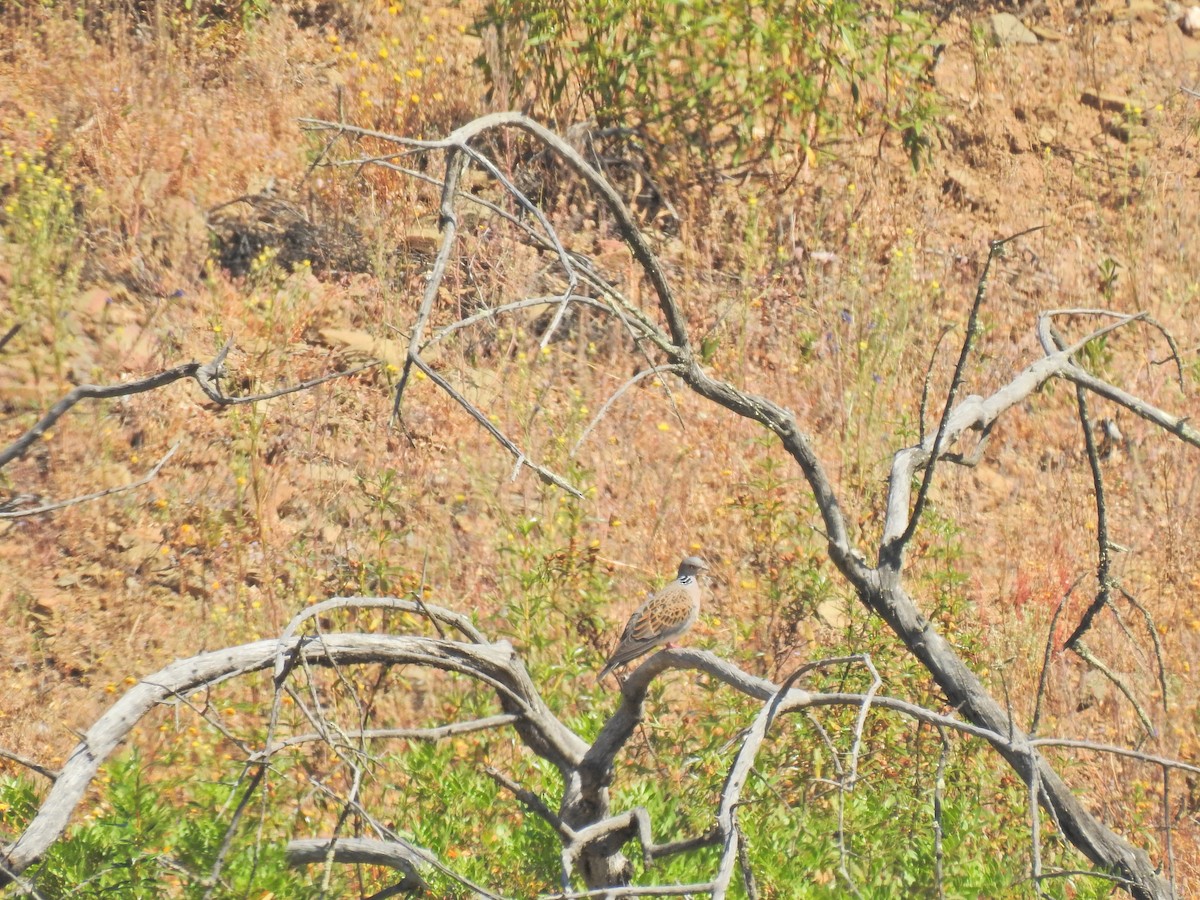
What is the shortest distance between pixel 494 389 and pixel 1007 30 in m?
5.98

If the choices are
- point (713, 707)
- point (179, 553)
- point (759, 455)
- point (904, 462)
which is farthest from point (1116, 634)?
point (179, 553)

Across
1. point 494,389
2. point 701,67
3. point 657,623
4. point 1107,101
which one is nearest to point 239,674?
point 657,623

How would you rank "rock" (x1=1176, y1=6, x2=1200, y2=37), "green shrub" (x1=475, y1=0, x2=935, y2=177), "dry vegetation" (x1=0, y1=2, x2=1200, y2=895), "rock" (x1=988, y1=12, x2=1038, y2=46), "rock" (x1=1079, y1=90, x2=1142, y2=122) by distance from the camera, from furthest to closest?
"rock" (x1=1176, y1=6, x2=1200, y2=37) < "rock" (x1=988, y1=12, x2=1038, y2=46) < "rock" (x1=1079, y1=90, x2=1142, y2=122) < "green shrub" (x1=475, y1=0, x2=935, y2=177) < "dry vegetation" (x1=0, y1=2, x2=1200, y2=895)

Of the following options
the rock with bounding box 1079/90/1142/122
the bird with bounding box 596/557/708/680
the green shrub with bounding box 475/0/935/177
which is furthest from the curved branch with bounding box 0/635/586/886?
the rock with bounding box 1079/90/1142/122

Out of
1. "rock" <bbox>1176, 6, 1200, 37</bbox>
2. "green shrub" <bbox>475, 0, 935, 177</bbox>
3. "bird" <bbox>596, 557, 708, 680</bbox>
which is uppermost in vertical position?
"rock" <bbox>1176, 6, 1200, 37</bbox>

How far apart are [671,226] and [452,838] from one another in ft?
15.9

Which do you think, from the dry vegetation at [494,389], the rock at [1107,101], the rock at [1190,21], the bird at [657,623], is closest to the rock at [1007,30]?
the rock at [1107,101]

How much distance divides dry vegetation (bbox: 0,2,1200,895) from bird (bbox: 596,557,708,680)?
0.19 m

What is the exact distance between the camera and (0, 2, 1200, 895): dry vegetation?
18.2 ft

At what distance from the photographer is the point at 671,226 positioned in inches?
327

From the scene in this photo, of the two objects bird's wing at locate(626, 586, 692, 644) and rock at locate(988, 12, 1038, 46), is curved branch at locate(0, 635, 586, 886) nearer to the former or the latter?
bird's wing at locate(626, 586, 692, 644)

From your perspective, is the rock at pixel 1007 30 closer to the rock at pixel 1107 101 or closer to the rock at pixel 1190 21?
the rock at pixel 1107 101

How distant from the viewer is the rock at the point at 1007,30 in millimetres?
10172

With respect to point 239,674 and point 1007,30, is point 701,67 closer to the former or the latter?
point 1007,30
